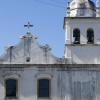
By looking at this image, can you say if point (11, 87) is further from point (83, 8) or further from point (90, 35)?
point (83, 8)

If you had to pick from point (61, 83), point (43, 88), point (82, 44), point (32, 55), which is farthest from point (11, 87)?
point (82, 44)

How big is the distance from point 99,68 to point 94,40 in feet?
6.99

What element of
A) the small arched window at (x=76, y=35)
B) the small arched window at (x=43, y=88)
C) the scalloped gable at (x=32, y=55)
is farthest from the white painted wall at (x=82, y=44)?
the small arched window at (x=43, y=88)

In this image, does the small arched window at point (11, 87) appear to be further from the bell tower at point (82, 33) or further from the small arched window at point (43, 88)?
the bell tower at point (82, 33)

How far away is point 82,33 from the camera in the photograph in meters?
35.6

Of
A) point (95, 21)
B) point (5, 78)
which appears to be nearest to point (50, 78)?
point (5, 78)

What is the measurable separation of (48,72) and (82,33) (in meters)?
3.81

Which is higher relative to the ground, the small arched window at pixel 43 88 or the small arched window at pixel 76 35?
the small arched window at pixel 76 35

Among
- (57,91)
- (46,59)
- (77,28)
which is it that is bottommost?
(57,91)

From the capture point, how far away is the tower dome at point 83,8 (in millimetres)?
36031

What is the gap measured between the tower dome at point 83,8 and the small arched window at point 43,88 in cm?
537

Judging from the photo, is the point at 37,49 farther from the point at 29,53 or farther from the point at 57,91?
the point at 57,91

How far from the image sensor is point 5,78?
34375mm

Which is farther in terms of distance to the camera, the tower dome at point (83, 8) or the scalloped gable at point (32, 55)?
the tower dome at point (83, 8)
